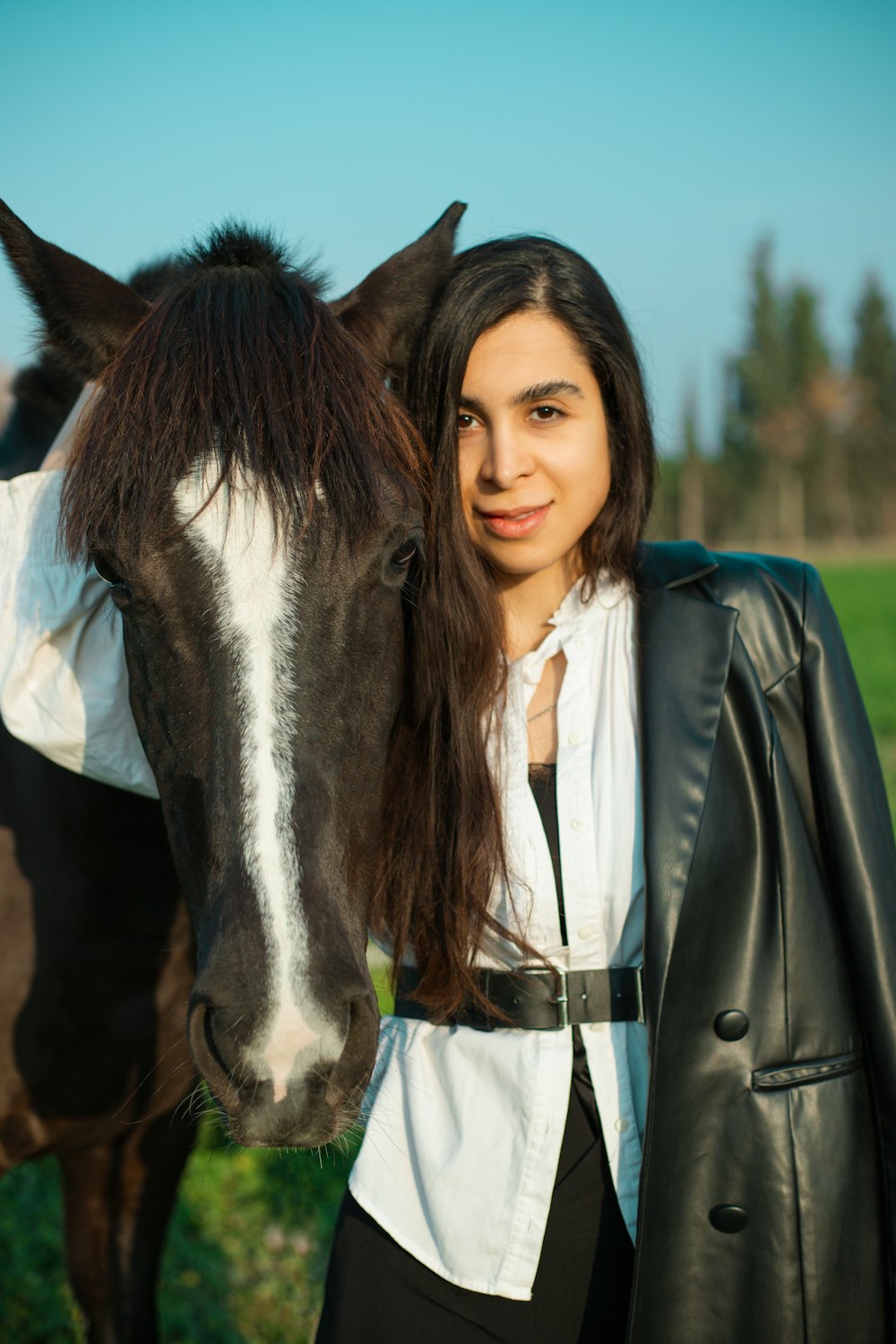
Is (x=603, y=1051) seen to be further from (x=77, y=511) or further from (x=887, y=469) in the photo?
(x=887, y=469)

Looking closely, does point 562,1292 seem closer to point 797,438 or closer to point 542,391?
point 542,391

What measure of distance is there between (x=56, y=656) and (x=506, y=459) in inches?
43.5

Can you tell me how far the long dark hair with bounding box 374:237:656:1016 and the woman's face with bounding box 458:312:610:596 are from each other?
0.05 meters

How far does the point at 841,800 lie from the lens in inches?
81.7

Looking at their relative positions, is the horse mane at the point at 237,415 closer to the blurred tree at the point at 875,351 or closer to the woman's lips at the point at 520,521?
the woman's lips at the point at 520,521

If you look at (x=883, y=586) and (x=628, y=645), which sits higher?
(x=883, y=586)

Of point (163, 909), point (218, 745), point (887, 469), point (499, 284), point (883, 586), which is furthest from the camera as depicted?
point (887, 469)

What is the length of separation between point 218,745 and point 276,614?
0.24 m

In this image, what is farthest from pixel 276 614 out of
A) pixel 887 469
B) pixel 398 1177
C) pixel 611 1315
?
pixel 887 469

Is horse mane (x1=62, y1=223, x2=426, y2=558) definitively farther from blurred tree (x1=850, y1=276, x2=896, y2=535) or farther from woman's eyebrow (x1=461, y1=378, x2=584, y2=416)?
blurred tree (x1=850, y1=276, x2=896, y2=535)

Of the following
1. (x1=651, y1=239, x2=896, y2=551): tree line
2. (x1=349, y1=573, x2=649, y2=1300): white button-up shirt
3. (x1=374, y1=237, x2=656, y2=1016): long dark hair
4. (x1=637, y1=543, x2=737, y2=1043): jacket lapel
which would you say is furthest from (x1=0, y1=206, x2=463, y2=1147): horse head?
(x1=651, y1=239, x2=896, y2=551): tree line

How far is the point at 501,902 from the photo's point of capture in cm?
219

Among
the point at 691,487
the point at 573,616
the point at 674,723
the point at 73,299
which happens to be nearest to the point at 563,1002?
the point at 674,723

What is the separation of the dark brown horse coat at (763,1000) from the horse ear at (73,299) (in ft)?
4.50
